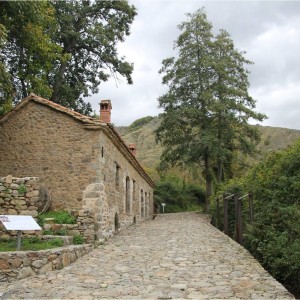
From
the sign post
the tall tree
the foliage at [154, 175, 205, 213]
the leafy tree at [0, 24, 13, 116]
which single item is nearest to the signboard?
the sign post

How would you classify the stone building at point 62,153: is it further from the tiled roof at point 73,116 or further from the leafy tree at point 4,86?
→ the leafy tree at point 4,86

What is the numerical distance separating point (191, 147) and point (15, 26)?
14687 mm

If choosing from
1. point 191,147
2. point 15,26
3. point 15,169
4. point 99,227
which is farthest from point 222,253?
point 191,147

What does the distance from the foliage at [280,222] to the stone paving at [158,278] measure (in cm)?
29

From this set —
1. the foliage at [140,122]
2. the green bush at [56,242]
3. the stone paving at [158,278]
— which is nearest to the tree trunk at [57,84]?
the stone paving at [158,278]

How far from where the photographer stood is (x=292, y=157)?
7766 mm

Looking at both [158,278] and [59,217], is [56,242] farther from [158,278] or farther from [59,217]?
[158,278]

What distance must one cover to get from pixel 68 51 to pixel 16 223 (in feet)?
55.0

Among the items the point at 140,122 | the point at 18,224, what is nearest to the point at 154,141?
the point at 140,122

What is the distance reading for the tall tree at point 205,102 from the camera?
25.7 metres

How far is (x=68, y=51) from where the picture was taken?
21750 mm

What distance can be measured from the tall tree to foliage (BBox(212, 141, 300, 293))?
53.3 feet

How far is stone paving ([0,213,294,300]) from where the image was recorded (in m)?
5.17

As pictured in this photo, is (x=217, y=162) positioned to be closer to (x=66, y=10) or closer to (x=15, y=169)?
(x=66, y=10)
